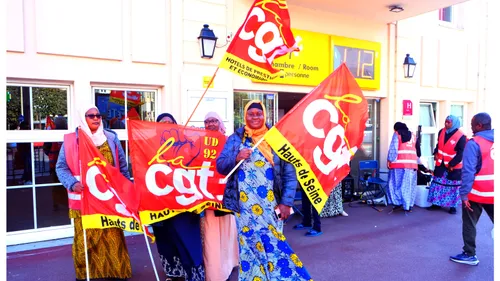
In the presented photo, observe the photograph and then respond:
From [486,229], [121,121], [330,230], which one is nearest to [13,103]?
[121,121]

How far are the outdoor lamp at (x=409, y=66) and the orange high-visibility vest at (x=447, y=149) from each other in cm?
172

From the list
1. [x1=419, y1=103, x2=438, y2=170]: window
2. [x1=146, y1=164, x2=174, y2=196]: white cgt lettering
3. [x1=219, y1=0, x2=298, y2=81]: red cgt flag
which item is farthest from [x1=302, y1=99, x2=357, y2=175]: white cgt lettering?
[x1=419, y1=103, x2=438, y2=170]: window

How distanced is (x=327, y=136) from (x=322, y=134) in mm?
50

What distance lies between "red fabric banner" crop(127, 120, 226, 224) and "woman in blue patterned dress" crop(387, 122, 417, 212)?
4361mm

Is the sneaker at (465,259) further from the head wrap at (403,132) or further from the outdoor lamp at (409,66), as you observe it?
the outdoor lamp at (409,66)

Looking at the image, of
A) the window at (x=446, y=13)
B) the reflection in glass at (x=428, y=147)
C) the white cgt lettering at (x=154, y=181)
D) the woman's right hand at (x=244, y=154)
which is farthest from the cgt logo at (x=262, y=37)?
the window at (x=446, y=13)

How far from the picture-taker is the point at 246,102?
6328 mm

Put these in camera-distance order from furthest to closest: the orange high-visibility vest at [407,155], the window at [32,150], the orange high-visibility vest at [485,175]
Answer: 1. the orange high-visibility vest at [407,155]
2. the window at [32,150]
3. the orange high-visibility vest at [485,175]

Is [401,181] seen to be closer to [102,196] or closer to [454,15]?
[454,15]

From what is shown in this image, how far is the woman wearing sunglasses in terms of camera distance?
135 inches

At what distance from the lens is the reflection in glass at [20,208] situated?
468 cm

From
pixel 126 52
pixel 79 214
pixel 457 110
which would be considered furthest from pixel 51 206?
pixel 457 110

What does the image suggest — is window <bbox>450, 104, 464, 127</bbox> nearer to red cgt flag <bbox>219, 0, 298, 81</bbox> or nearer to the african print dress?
red cgt flag <bbox>219, 0, 298, 81</bbox>

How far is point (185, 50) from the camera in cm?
537
